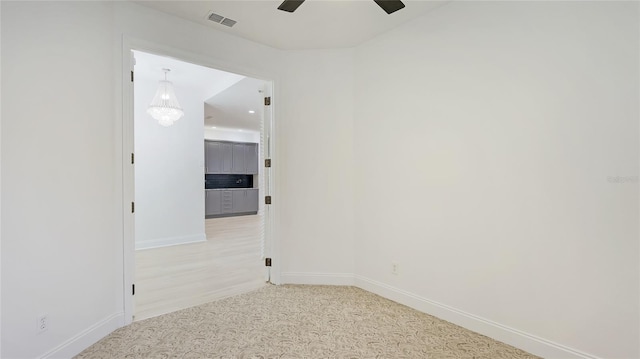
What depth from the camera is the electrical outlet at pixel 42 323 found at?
5.88 feet

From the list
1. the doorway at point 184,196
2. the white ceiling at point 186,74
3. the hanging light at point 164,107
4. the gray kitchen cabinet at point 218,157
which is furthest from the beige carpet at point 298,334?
the gray kitchen cabinet at point 218,157

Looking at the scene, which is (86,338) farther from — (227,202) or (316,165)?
(227,202)

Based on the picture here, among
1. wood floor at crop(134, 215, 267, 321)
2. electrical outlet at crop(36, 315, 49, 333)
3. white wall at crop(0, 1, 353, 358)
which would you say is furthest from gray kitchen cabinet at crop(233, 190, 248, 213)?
electrical outlet at crop(36, 315, 49, 333)

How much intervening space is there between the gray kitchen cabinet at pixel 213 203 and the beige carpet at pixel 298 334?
21.9ft

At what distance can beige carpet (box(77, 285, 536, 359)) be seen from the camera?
2.06m

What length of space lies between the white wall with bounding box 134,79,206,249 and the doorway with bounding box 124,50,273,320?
0.02 m

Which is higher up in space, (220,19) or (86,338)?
(220,19)

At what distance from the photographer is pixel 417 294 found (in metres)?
2.79

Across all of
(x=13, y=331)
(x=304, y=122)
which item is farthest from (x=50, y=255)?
(x=304, y=122)

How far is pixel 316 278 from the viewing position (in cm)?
345

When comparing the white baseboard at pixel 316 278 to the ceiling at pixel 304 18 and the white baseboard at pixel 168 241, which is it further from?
the white baseboard at pixel 168 241

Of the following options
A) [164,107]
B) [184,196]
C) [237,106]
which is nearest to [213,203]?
[184,196]

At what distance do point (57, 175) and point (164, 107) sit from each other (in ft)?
9.77

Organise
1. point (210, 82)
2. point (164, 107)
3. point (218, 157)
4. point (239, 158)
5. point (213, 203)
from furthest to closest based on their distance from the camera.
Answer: point (239, 158) → point (218, 157) → point (213, 203) → point (210, 82) → point (164, 107)
